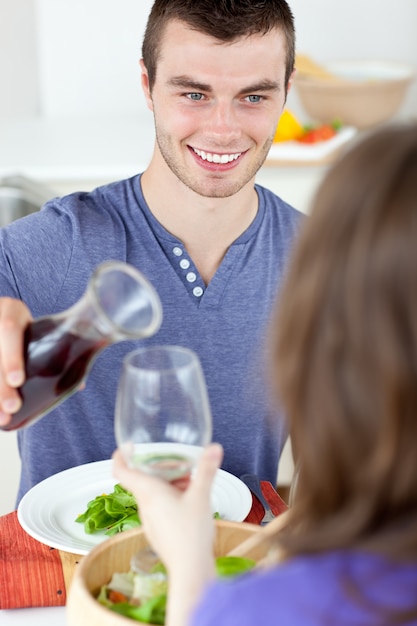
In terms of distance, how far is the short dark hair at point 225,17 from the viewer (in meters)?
1.71

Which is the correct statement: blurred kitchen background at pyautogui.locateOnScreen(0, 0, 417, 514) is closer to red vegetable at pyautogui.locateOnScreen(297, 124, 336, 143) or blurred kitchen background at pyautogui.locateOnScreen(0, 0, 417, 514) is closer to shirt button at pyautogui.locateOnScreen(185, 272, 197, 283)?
red vegetable at pyautogui.locateOnScreen(297, 124, 336, 143)

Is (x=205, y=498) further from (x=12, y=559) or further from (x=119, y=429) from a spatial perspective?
(x=12, y=559)

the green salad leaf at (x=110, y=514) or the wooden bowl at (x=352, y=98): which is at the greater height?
the wooden bowl at (x=352, y=98)

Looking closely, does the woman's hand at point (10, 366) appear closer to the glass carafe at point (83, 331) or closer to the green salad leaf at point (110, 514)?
the glass carafe at point (83, 331)

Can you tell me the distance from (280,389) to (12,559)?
0.66 m

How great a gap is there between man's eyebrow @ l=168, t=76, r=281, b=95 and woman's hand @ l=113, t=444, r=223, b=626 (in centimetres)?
99

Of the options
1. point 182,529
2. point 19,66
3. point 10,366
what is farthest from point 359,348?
point 19,66

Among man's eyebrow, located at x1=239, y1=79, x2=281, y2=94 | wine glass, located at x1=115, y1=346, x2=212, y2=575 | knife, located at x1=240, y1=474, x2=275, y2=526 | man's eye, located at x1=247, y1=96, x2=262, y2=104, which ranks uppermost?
man's eyebrow, located at x1=239, y1=79, x2=281, y2=94

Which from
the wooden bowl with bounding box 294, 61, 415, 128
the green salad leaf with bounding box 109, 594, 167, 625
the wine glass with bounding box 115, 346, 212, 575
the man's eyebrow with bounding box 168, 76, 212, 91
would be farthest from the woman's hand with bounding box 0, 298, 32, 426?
the wooden bowl with bounding box 294, 61, 415, 128

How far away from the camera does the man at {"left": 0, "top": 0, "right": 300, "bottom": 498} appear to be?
5.62ft

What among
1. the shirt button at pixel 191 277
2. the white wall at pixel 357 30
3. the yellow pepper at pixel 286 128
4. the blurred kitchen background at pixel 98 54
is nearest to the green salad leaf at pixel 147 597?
the shirt button at pixel 191 277

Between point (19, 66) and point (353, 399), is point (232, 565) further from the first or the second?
point (19, 66)

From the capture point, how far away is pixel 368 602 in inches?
28.1

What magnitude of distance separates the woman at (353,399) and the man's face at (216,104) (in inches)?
38.7
